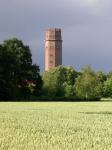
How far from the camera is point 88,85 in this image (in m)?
154

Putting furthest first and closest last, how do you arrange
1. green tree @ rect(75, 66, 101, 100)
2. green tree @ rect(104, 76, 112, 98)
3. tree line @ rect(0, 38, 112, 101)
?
green tree @ rect(104, 76, 112, 98)
green tree @ rect(75, 66, 101, 100)
tree line @ rect(0, 38, 112, 101)

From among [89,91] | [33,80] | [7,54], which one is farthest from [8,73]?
[89,91]

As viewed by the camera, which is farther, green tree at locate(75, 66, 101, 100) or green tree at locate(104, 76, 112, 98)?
green tree at locate(104, 76, 112, 98)

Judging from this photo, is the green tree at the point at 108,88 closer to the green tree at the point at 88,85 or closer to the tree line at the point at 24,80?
the green tree at the point at 88,85

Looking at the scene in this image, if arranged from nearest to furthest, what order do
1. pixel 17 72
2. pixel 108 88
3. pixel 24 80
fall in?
pixel 17 72 < pixel 24 80 < pixel 108 88

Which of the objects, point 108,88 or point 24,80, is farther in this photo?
point 108,88

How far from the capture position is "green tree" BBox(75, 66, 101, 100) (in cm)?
15275

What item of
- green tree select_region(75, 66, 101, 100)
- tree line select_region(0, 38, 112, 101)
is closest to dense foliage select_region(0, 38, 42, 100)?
tree line select_region(0, 38, 112, 101)

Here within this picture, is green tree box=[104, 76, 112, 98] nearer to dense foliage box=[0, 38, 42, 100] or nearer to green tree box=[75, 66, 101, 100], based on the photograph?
green tree box=[75, 66, 101, 100]

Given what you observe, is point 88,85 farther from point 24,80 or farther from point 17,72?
point 17,72

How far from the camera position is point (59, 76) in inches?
7357

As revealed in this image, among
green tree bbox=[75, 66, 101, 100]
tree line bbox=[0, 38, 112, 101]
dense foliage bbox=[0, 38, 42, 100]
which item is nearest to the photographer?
dense foliage bbox=[0, 38, 42, 100]

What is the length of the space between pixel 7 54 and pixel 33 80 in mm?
12772

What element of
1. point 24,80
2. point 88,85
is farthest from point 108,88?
point 24,80
